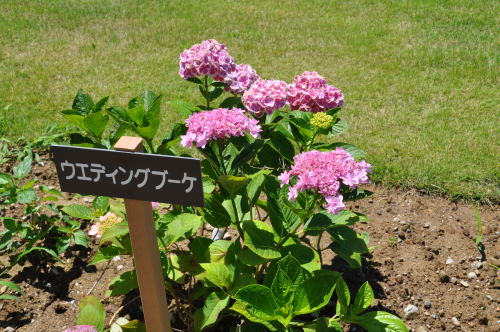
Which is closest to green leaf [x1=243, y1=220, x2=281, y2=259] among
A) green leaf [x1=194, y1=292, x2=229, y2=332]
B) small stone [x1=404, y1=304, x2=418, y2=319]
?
green leaf [x1=194, y1=292, x2=229, y2=332]

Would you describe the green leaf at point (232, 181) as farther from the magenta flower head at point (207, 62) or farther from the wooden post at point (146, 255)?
the magenta flower head at point (207, 62)

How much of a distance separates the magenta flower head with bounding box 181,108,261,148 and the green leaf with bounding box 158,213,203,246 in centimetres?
32

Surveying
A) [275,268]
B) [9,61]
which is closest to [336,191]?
[275,268]

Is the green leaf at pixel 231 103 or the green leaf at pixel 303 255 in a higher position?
the green leaf at pixel 231 103

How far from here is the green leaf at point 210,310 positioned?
1.95 meters

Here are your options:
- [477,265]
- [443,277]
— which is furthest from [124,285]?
[477,265]

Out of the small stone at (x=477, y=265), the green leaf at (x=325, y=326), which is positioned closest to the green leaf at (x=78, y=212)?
the green leaf at (x=325, y=326)

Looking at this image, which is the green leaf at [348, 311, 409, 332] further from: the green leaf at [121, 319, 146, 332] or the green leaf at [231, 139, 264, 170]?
the green leaf at [121, 319, 146, 332]

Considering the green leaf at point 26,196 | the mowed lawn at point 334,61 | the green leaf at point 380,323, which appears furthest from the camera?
the mowed lawn at point 334,61

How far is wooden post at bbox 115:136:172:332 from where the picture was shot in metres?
1.59

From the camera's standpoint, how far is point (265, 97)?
7.15ft

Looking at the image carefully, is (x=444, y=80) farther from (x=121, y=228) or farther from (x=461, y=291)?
(x=121, y=228)

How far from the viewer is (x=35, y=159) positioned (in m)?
3.40

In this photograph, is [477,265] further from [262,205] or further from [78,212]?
[78,212]
